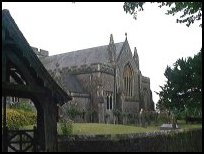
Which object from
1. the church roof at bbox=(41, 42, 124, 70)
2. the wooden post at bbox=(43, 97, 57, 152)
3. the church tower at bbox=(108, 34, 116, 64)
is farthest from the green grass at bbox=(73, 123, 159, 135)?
the church roof at bbox=(41, 42, 124, 70)

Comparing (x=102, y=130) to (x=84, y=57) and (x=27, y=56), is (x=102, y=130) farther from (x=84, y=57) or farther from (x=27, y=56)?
(x=84, y=57)

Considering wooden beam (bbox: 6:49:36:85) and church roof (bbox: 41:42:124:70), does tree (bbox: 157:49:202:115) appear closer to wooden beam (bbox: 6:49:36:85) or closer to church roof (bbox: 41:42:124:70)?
church roof (bbox: 41:42:124:70)

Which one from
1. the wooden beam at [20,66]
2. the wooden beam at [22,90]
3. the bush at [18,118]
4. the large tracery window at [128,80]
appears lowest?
the bush at [18,118]

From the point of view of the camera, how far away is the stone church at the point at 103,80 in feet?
143

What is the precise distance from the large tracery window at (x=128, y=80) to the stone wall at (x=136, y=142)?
3024 centimetres

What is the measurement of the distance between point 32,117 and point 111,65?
21404 mm

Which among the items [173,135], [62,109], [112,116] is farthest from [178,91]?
[173,135]

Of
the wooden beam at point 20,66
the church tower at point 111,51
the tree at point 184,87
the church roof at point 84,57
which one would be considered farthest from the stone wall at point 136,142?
the church roof at point 84,57

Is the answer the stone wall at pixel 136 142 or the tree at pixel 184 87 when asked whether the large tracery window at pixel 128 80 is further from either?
the stone wall at pixel 136 142

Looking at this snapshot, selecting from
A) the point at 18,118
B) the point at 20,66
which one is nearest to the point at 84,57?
the point at 18,118

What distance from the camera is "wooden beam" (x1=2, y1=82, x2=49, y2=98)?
31.4 ft

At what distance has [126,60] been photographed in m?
51.8

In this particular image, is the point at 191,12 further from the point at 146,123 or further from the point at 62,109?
the point at 146,123

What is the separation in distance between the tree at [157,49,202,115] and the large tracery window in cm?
947
